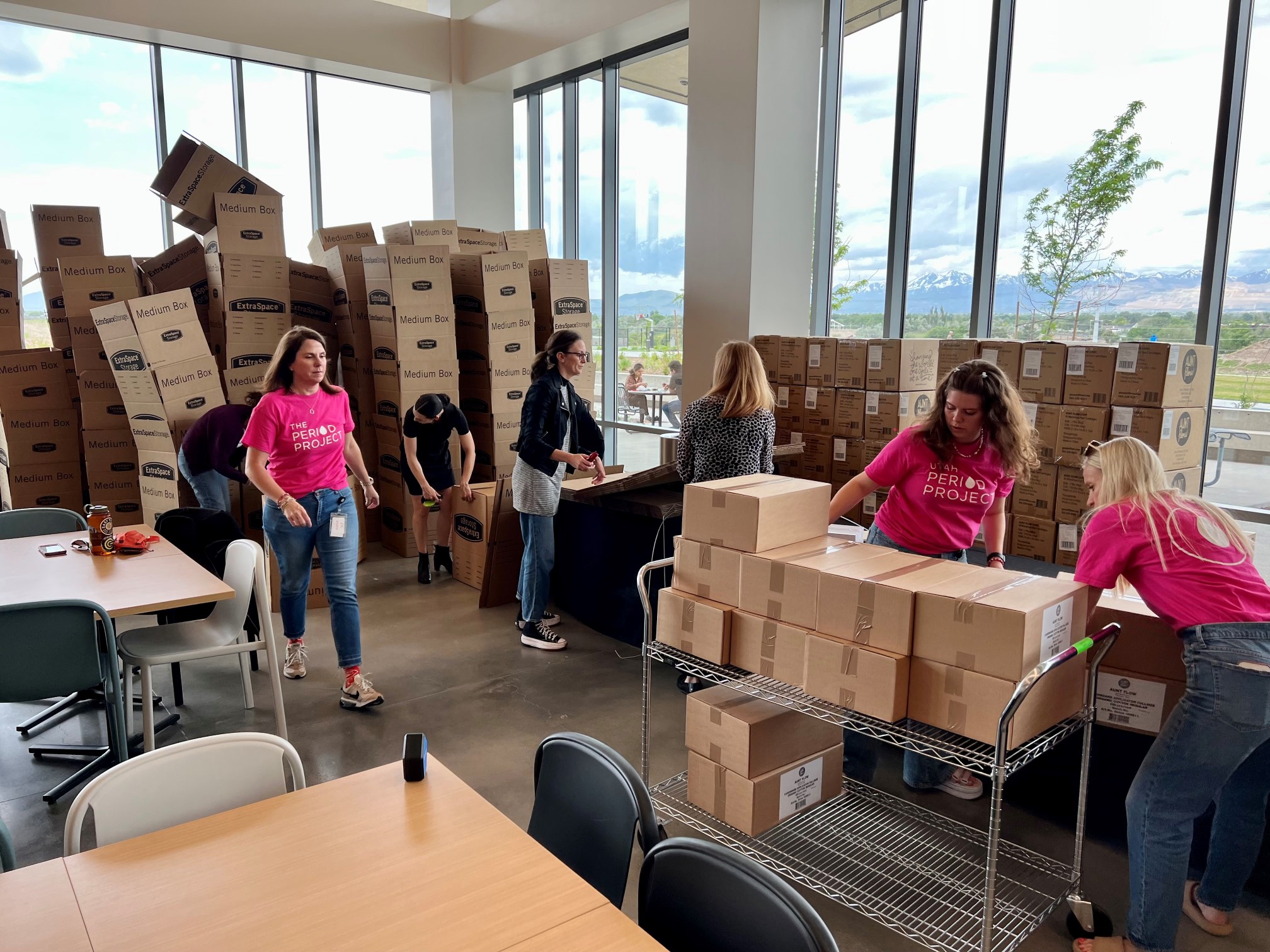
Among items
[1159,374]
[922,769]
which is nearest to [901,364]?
[1159,374]

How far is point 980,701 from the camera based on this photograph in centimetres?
197

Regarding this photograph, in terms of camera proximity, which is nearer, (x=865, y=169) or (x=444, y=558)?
(x=865, y=169)

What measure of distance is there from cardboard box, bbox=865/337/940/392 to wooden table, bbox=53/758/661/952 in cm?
325

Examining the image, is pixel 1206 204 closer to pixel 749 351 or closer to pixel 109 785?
pixel 749 351

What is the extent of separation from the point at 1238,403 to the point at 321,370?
4075 millimetres

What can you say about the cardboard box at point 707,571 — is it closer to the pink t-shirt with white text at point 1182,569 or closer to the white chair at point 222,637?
the pink t-shirt with white text at point 1182,569

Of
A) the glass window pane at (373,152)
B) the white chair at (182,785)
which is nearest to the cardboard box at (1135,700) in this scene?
the white chair at (182,785)

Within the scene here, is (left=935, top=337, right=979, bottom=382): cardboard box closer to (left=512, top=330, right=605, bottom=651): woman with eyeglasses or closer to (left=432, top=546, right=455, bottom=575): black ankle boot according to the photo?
(left=512, top=330, right=605, bottom=651): woman with eyeglasses

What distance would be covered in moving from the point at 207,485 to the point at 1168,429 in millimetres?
4725

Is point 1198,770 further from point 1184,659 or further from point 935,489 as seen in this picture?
point 935,489

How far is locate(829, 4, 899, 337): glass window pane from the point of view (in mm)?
5199

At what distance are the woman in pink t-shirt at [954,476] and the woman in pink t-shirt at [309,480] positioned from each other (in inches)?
83.2

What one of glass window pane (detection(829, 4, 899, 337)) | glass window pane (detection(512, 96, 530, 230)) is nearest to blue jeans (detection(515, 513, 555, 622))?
glass window pane (detection(829, 4, 899, 337))

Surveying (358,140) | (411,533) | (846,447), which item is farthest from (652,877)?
(358,140)
